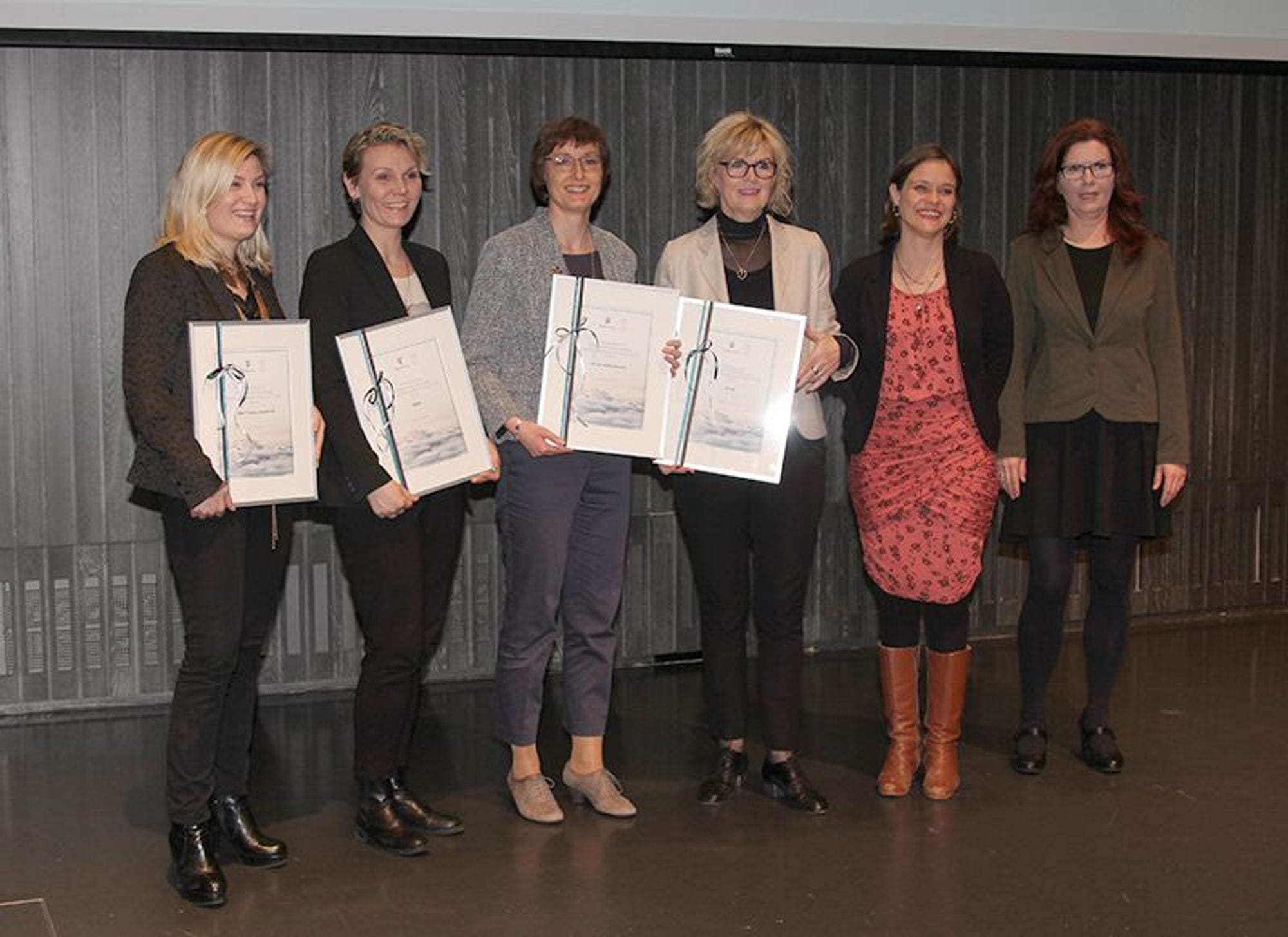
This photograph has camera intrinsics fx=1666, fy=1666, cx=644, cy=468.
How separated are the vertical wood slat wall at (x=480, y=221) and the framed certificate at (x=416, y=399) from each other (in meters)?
1.51

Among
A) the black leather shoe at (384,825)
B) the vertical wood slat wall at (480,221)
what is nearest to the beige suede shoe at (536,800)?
the black leather shoe at (384,825)

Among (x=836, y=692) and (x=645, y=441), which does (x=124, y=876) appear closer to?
(x=645, y=441)

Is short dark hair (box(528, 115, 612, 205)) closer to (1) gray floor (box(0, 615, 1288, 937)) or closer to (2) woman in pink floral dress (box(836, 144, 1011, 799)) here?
(2) woman in pink floral dress (box(836, 144, 1011, 799))

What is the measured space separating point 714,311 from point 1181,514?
9.63 feet

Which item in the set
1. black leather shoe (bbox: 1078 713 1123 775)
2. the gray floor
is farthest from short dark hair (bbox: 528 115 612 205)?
black leather shoe (bbox: 1078 713 1123 775)

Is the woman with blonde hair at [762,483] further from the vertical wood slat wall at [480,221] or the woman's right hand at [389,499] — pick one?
the vertical wood slat wall at [480,221]

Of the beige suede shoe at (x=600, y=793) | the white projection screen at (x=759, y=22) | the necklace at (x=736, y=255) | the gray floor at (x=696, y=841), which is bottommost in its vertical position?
the gray floor at (x=696, y=841)

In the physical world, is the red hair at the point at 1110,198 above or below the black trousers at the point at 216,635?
above

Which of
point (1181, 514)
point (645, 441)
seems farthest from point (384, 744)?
point (1181, 514)

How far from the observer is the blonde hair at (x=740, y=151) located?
3.55 m

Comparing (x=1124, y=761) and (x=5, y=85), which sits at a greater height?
(x=5, y=85)

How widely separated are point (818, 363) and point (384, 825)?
134 centimetres

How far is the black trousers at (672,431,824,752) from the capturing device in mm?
3658

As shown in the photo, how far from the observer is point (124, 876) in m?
3.35
